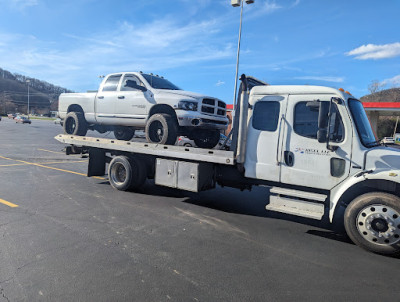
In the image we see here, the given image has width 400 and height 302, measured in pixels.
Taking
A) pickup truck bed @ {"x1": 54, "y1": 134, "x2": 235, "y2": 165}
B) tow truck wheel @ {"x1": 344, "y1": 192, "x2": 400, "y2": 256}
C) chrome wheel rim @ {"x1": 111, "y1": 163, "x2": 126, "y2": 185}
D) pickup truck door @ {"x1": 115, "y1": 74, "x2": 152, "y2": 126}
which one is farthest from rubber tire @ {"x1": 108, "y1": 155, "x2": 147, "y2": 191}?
tow truck wheel @ {"x1": 344, "y1": 192, "x2": 400, "y2": 256}

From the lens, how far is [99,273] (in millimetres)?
3197

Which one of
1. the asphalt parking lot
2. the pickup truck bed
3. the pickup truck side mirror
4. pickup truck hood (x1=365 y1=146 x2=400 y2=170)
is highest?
the pickup truck side mirror

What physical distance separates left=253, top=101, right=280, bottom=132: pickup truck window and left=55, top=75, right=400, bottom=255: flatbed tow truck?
0.02 metres

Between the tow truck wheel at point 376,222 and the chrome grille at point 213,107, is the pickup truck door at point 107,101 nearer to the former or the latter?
the chrome grille at point 213,107

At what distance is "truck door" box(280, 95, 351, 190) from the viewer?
4383 millimetres

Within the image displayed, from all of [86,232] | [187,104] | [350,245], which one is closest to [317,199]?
[350,245]

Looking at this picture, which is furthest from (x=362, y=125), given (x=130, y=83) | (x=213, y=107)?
(x=130, y=83)

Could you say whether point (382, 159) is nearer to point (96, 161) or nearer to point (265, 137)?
point (265, 137)

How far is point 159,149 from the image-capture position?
6.13 meters

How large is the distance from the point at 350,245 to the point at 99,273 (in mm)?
3726

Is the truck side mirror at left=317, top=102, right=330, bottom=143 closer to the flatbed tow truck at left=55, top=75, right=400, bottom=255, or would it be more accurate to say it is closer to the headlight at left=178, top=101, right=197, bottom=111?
the flatbed tow truck at left=55, top=75, right=400, bottom=255

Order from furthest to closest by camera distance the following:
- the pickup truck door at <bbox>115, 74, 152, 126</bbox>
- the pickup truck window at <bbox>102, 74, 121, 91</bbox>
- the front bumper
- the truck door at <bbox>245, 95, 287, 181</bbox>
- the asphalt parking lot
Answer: the pickup truck window at <bbox>102, 74, 121, 91</bbox>
the pickup truck door at <bbox>115, 74, 152, 126</bbox>
the front bumper
the truck door at <bbox>245, 95, 287, 181</bbox>
the asphalt parking lot

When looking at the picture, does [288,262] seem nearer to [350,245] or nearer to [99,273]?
[350,245]

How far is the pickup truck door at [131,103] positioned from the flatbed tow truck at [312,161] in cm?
146
